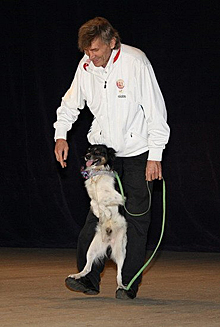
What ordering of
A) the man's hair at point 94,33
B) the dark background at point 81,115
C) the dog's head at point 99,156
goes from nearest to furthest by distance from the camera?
the man's hair at point 94,33 < the dog's head at point 99,156 < the dark background at point 81,115

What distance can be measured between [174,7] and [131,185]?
3.00m

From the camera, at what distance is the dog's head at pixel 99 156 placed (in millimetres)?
4426

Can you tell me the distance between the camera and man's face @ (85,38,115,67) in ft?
14.2

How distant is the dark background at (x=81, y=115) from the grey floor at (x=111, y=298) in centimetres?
70

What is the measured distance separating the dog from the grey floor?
25cm

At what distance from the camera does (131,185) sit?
4.54 meters

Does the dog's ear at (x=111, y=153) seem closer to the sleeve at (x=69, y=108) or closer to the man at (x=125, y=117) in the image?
the man at (x=125, y=117)

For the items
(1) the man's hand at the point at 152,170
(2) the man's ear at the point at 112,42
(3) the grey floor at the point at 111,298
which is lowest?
(3) the grey floor at the point at 111,298

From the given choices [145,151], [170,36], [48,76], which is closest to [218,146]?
[170,36]

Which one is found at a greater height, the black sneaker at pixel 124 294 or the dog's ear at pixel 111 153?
the dog's ear at pixel 111 153

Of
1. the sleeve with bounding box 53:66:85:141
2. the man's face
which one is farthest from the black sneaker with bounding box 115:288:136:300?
the man's face

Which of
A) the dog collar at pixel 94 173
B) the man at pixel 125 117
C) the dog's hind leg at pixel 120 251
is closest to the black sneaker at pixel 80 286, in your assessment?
the man at pixel 125 117

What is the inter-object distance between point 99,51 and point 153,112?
447mm

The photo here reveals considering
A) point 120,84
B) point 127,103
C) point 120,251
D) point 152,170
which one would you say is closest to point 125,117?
point 127,103
